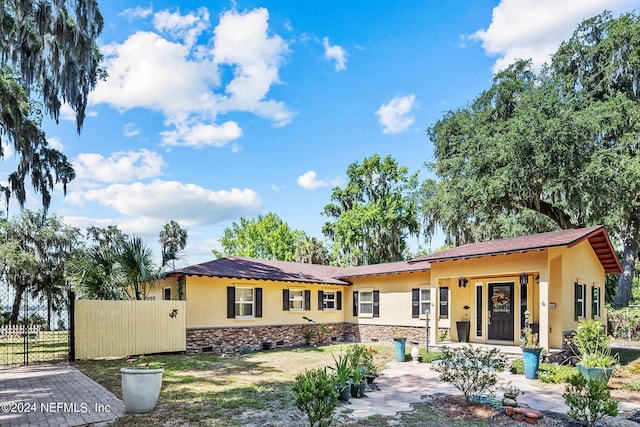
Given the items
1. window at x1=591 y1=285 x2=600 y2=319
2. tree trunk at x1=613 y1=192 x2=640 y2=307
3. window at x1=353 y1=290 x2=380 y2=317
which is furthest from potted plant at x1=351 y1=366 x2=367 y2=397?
tree trunk at x1=613 y1=192 x2=640 y2=307

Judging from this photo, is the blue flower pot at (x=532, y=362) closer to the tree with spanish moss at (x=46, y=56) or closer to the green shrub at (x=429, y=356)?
the green shrub at (x=429, y=356)

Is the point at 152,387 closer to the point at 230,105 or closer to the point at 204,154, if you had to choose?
the point at 230,105

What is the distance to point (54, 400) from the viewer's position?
23.2 feet

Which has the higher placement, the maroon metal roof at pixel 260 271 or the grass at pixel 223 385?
the maroon metal roof at pixel 260 271

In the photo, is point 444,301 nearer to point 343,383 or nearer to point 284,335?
point 284,335

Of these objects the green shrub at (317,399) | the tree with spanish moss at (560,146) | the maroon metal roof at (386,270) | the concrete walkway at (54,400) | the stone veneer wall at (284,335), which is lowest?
the stone veneer wall at (284,335)

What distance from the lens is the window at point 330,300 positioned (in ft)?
59.1

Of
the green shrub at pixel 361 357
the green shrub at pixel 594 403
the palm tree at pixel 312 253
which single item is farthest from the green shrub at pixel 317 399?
the palm tree at pixel 312 253

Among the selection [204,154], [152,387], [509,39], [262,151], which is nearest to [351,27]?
[509,39]

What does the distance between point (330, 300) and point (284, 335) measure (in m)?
3.07

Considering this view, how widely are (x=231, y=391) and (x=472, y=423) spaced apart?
457 cm

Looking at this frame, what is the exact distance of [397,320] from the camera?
656 inches

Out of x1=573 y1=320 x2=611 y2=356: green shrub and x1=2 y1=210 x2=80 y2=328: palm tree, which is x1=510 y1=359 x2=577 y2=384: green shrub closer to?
x1=573 y1=320 x2=611 y2=356: green shrub

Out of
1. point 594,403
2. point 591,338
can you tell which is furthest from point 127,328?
point 591,338
